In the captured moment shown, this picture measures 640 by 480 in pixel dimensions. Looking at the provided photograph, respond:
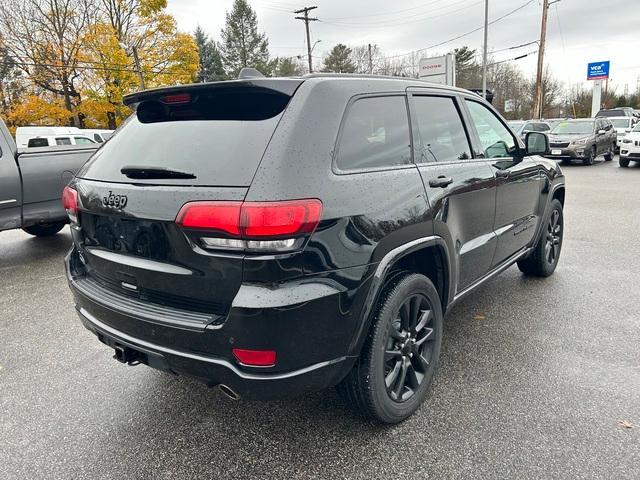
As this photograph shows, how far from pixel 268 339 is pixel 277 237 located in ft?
1.35

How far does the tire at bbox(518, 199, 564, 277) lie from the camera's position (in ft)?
14.9

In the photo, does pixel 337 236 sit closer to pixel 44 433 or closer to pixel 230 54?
pixel 44 433

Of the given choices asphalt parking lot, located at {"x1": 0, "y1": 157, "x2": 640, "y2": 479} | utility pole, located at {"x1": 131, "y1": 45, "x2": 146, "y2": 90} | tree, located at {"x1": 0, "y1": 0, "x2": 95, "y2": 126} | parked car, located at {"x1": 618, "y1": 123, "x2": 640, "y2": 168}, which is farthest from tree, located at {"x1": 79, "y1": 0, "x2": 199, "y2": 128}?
asphalt parking lot, located at {"x1": 0, "y1": 157, "x2": 640, "y2": 479}

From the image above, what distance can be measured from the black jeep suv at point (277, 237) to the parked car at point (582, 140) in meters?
15.5

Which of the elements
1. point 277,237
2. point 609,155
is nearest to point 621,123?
point 609,155

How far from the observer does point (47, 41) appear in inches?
976

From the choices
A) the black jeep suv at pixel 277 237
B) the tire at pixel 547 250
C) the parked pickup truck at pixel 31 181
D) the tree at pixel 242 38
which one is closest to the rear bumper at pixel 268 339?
the black jeep suv at pixel 277 237

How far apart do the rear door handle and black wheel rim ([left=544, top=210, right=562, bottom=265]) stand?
2423 millimetres

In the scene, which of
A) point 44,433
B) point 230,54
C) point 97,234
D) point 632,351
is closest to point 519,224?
point 632,351

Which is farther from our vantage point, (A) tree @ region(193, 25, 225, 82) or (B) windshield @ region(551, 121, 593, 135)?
(A) tree @ region(193, 25, 225, 82)

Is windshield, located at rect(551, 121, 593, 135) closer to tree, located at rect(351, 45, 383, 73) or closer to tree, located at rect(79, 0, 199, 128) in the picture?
tree, located at rect(79, 0, 199, 128)

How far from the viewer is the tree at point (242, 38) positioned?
52.1 meters

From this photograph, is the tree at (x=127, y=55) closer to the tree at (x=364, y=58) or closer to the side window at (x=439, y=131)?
the side window at (x=439, y=131)

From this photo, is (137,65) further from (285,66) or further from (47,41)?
(285,66)
